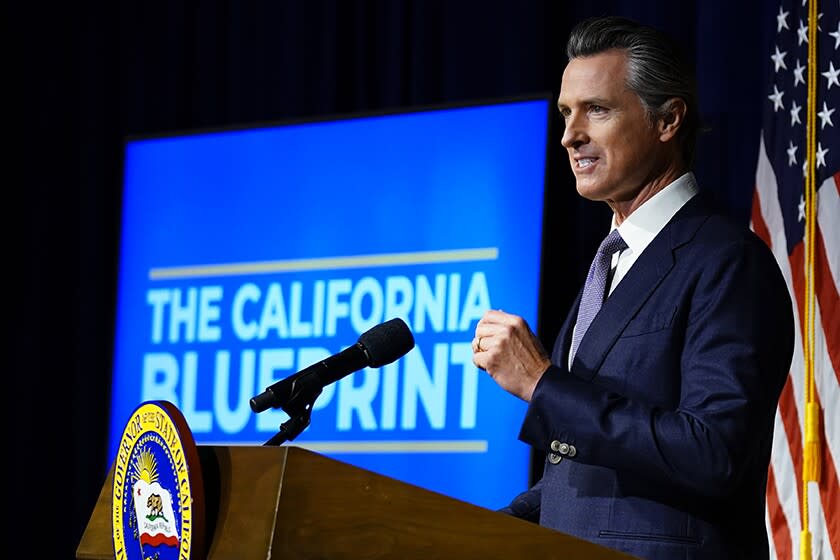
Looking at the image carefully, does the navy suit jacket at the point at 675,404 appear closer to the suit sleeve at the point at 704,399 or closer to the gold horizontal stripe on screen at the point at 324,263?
the suit sleeve at the point at 704,399

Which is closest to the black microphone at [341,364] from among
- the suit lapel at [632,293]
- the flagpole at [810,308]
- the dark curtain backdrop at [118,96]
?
the suit lapel at [632,293]

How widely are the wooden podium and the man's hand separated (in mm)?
250

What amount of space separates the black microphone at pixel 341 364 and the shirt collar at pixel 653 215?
413 mm

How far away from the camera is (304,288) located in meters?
3.75

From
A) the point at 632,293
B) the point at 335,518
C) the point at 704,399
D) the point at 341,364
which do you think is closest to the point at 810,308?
the point at 632,293

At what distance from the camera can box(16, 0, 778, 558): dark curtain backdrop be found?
4.08m

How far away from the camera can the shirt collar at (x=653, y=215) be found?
6.10ft

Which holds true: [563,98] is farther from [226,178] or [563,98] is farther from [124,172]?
[124,172]

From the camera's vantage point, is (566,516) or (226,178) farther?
(226,178)

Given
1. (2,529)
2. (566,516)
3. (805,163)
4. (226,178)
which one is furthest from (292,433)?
(2,529)

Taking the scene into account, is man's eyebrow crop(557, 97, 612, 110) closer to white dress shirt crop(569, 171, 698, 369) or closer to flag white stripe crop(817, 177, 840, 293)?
white dress shirt crop(569, 171, 698, 369)

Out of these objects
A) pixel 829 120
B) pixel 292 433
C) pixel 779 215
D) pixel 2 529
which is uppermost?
pixel 829 120

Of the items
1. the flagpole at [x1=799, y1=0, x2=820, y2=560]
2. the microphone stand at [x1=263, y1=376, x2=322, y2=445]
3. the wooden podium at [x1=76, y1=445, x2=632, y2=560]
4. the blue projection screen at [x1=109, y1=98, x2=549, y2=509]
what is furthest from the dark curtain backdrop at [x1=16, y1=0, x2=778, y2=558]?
the wooden podium at [x1=76, y1=445, x2=632, y2=560]

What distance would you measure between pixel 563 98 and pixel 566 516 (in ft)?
2.17
